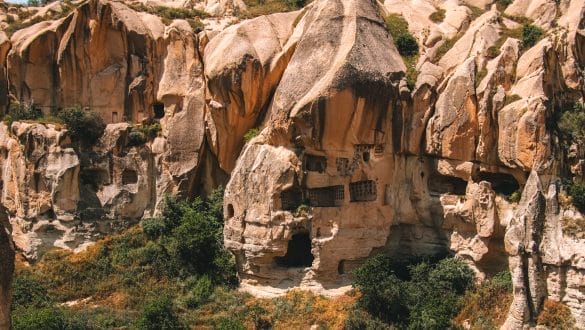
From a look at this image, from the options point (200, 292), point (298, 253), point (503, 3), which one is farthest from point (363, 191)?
point (503, 3)

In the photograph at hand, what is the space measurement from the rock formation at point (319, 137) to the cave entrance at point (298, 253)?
92 millimetres

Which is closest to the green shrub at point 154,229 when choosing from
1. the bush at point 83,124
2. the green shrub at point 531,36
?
the bush at point 83,124

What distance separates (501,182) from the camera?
2464 cm

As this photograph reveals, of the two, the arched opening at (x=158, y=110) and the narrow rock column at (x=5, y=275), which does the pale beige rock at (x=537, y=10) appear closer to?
the arched opening at (x=158, y=110)

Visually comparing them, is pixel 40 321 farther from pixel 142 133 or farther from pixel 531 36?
pixel 531 36

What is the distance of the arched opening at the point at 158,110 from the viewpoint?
30.3m

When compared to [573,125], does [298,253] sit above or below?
below

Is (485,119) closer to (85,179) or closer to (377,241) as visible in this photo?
(377,241)

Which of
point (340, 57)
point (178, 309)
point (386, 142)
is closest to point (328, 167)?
point (386, 142)

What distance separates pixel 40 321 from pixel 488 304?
15.6 m

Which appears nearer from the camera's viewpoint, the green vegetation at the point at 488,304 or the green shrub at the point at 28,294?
the green vegetation at the point at 488,304

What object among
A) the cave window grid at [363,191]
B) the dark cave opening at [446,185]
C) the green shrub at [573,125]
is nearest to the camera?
the green shrub at [573,125]

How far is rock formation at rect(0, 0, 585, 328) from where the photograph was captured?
75.3ft

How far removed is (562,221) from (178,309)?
14.6 metres
